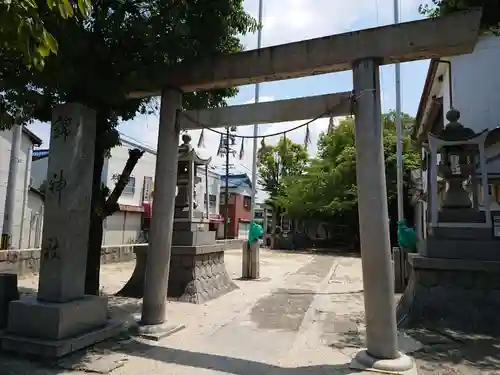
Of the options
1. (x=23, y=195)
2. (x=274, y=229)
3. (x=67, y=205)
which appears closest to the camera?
(x=67, y=205)

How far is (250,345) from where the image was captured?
17.7 feet

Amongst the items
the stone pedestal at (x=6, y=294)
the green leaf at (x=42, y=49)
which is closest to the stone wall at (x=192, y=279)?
the stone pedestal at (x=6, y=294)

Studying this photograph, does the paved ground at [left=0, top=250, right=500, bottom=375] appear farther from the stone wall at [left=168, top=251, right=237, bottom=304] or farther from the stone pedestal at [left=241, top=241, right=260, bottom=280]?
the stone pedestal at [left=241, top=241, right=260, bottom=280]

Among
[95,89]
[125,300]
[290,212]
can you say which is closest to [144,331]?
[125,300]

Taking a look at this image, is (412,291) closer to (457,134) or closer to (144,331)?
(457,134)

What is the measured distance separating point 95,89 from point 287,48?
8.72 feet

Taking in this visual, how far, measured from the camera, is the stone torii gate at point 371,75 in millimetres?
4445

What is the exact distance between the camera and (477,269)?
6141 millimetres

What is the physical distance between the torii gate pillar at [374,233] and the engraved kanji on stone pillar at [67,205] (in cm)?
355

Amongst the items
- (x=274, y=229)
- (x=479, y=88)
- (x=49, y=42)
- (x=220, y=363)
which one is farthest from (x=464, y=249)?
(x=274, y=229)

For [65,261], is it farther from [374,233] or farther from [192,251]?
[374,233]

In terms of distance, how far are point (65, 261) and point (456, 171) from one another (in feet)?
21.7

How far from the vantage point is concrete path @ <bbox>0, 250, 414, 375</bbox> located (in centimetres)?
445

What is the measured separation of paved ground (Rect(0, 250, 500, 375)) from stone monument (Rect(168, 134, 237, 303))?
1.41ft
